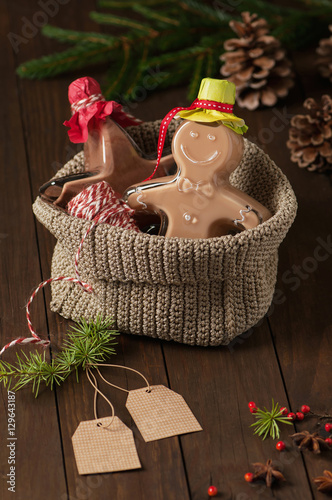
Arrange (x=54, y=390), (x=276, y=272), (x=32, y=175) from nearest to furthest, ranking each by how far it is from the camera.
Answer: (x=54, y=390) < (x=276, y=272) < (x=32, y=175)

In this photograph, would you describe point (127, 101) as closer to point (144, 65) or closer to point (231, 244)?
point (144, 65)

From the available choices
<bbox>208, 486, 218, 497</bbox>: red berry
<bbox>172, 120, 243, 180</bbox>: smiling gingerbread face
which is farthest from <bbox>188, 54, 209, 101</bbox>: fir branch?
<bbox>208, 486, 218, 497</bbox>: red berry

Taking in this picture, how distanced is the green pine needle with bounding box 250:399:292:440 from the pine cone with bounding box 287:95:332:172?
597 millimetres

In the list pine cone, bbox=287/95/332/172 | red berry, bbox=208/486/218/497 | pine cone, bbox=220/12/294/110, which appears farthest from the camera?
pine cone, bbox=220/12/294/110

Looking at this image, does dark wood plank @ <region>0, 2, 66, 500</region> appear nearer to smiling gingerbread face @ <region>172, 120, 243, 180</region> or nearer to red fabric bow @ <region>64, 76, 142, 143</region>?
red fabric bow @ <region>64, 76, 142, 143</region>

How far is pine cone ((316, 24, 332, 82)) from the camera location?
5.18 ft

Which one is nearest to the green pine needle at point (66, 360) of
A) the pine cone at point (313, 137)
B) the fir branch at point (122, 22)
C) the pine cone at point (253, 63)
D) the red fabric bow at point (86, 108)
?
the red fabric bow at point (86, 108)

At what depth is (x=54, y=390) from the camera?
40.6 inches

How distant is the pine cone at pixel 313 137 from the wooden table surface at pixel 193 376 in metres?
0.03

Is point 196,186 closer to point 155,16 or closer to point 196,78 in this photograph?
point 196,78

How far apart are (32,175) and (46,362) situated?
484 millimetres

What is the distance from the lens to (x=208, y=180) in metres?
1.04

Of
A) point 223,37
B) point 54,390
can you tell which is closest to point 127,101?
point 223,37

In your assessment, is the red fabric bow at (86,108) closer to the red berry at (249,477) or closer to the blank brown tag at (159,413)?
the blank brown tag at (159,413)
